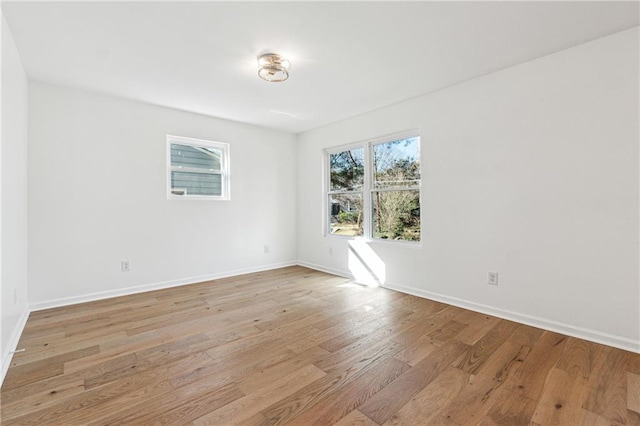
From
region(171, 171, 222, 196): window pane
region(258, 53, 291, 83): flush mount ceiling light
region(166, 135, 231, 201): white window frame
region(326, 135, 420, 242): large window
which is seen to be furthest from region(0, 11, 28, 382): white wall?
region(326, 135, 420, 242): large window

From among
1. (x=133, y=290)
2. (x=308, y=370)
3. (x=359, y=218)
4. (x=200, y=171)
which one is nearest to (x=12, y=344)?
(x=133, y=290)

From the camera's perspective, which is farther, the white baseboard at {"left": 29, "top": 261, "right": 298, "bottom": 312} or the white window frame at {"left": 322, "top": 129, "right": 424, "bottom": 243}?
the white window frame at {"left": 322, "top": 129, "right": 424, "bottom": 243}

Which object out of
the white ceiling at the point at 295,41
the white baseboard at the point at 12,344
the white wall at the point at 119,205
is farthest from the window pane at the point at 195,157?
the white baseboard at the point at 12,344

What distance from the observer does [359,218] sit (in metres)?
4.34

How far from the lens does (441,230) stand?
129 inches

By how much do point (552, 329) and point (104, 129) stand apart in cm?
497

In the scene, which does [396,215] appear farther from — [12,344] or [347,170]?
[12,344]

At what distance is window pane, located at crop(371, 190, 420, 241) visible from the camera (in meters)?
3.60

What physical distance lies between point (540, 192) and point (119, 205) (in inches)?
174

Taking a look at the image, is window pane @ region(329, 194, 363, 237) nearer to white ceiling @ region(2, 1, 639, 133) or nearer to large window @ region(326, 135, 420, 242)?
large window @ region(326, 135, 420, 242)

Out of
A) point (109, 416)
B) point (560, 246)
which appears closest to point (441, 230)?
point (560, 246)

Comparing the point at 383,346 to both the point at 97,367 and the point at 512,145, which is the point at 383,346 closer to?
the point at 97,367

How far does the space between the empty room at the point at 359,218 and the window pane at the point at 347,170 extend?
0.12m

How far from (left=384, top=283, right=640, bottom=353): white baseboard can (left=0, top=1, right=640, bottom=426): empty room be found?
0.02m
